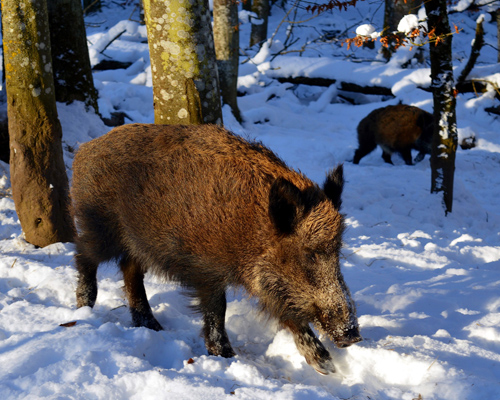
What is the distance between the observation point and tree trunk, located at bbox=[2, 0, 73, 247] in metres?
4.18

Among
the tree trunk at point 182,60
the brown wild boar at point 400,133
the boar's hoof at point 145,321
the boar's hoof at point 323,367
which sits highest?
the tree trunk at point 182,60

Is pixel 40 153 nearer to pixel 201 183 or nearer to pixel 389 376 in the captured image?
pixel 201 183

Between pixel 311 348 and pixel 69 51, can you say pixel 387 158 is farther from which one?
pixel 311 348

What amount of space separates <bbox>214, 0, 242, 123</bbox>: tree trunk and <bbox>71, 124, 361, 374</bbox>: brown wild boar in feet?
24.3

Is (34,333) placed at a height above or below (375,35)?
below

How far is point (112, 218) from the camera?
3.22 meters

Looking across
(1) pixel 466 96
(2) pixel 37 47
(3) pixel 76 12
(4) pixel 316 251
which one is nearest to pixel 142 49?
(3) pixel 76 12

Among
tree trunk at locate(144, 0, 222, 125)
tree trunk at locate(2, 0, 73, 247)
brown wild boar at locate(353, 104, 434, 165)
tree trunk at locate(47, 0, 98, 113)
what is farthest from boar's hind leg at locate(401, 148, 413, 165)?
tree trunk at locate(2, 0, 73, 247)

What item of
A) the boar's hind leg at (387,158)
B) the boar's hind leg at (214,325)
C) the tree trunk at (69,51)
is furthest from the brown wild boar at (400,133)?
the boar's hind leg at (214,325)

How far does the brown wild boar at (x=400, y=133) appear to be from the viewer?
10.5 m

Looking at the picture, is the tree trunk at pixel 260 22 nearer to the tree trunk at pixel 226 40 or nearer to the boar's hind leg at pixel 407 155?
the tree trunk at pixel 226 40

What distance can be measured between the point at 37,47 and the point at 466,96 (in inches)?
→ 476

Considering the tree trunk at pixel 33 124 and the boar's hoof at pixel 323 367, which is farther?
the tree trunk at pixel 33 124

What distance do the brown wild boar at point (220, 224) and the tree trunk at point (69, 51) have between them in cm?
344
